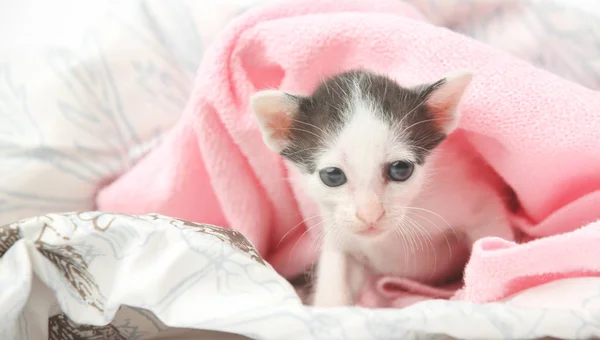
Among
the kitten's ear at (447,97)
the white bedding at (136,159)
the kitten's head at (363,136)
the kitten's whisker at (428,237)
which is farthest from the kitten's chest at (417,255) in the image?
the white bedding at (136,159)

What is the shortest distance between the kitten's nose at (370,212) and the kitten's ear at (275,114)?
0.72ft

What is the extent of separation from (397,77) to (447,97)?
0.22m

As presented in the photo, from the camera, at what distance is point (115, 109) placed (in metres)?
1.42

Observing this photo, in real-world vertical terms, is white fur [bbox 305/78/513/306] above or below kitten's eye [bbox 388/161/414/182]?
below

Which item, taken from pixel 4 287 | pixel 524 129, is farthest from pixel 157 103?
pixel 524 129

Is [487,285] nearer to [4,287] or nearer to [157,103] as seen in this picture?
[4,287]

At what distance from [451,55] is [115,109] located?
32.1 inches

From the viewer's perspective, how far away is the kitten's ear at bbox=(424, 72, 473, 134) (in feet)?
3.12

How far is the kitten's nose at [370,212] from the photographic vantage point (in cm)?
94

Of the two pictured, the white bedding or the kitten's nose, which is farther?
the kitten's nose

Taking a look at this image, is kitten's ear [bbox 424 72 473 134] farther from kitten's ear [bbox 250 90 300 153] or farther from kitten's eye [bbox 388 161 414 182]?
kitten's ear [bbox 250 90 300 153]

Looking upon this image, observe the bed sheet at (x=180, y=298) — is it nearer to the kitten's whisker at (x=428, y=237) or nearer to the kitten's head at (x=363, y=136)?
the kitten's head at (x=363, y=136)

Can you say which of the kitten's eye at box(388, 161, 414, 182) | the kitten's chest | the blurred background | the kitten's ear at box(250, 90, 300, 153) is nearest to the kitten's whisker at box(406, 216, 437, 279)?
the kitten's chest

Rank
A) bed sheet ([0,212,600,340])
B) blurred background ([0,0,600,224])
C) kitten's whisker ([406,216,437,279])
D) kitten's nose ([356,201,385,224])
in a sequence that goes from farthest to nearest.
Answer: blurred background ([0,0,600,224]), kitten's whisker ([406,216,437,279]), kitten's nose ([356,201,385,224]), bed sheet ([0,212,600,340])
